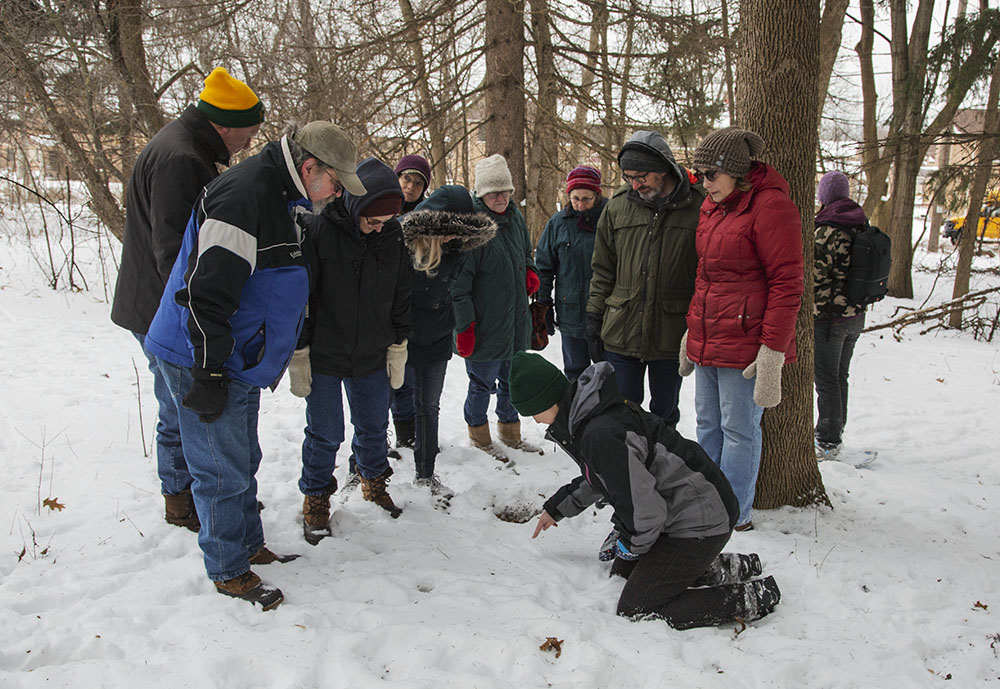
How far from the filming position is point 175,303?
2.34m

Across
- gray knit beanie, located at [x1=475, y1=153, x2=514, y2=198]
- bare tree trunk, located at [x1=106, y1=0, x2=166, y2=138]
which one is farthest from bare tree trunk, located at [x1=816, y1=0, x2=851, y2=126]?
bare tree trunk, located at [x1=106, y1=0, x2=166, y2=138]

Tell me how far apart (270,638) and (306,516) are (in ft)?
3.29

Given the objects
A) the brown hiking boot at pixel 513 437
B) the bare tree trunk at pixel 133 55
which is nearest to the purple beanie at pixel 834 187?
the brown hiking boot at pixel 513 437

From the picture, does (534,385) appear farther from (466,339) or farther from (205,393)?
(466,339)

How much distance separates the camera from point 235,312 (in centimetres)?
234

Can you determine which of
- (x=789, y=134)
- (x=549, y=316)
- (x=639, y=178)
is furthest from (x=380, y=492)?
(x=789, y=134)

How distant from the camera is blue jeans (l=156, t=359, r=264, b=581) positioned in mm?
2451

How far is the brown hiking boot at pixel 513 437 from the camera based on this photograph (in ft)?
15.5

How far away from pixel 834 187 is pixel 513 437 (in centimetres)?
A: 300

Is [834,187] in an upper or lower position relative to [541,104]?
lower

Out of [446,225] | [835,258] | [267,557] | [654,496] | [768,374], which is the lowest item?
[267,557]

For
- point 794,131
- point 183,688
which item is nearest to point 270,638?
point 183,688

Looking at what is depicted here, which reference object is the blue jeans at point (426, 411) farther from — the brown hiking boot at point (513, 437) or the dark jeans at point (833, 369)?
the dark jeans at point (833, 369)

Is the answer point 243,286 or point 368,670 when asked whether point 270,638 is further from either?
point 243,286
